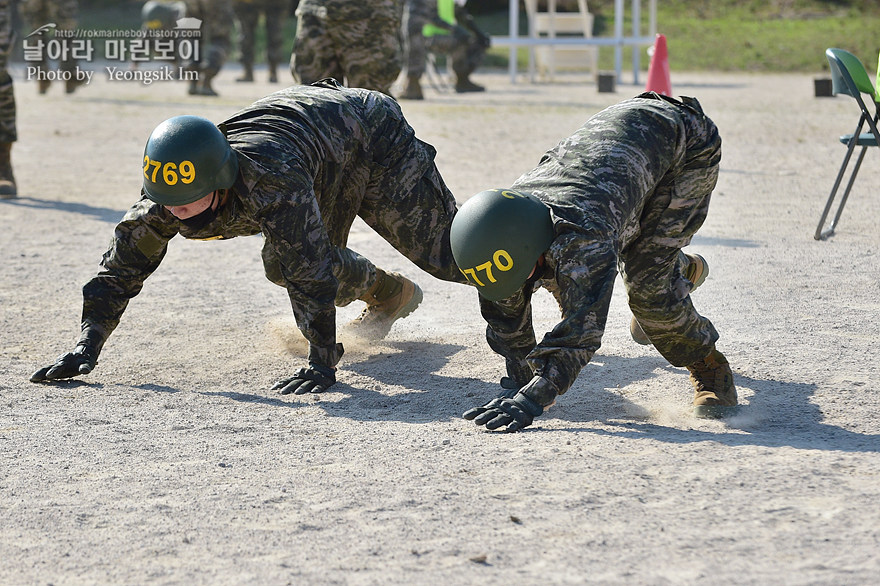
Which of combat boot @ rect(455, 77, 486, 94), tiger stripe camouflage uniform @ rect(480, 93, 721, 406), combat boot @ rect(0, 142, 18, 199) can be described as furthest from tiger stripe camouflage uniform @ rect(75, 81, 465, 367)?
combat boot @ rect(455, 77, 486, 94)

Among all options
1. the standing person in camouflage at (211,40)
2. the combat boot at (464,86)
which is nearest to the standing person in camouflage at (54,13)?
the standing person in camouflage at (211,40)

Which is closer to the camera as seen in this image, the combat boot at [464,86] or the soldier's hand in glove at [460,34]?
the soldier's hand in glove at [460,34]

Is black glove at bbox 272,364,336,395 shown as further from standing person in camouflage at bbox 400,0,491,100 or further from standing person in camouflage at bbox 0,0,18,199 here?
standing person in camouflage at bbox 400,0,491,100

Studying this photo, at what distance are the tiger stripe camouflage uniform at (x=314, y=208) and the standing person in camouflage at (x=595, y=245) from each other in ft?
2.59

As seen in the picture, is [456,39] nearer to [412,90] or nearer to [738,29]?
[412,90]

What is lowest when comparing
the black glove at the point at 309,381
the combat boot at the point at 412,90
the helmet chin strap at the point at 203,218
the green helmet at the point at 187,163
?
the black glove at the point at 309,381

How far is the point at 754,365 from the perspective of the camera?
557cm

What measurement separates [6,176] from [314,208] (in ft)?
21.6

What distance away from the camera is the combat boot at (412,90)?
17719 millimetres

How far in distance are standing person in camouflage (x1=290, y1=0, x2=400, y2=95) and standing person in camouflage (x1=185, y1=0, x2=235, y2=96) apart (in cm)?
875

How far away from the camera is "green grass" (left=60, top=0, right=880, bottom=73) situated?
23.9 m

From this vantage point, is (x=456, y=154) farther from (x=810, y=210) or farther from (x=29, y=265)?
(x=29, y=265)

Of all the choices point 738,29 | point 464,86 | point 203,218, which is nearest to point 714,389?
point 203,218

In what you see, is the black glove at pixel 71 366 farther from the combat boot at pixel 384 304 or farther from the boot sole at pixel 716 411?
the boot sole at pixel 716 411
